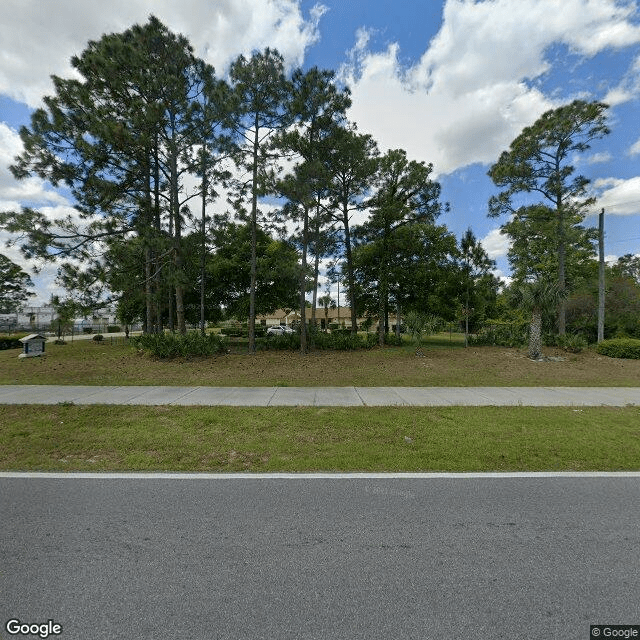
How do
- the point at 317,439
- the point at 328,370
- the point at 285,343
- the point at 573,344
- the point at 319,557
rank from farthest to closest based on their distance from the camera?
1. the point at 285,343
2. the point at 573,344
3. the point at 328,370
4. the point at 317,439
5. the point at 319,557

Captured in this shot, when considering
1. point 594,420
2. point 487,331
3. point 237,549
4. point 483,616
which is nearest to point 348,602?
point 483,616

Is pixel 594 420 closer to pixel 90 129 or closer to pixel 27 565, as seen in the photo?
pixel 27 565

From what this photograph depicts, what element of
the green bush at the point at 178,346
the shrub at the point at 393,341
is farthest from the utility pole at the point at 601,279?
the green bush at the point at 178,346

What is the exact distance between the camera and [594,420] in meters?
5.91

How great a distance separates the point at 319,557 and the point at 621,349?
63.0 ft

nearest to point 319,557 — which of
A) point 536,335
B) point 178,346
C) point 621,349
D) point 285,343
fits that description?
point 178,346

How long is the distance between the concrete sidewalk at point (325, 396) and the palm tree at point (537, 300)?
601cm

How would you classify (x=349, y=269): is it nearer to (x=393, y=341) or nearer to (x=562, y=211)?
(x=393, y=341)

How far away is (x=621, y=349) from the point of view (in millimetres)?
15430

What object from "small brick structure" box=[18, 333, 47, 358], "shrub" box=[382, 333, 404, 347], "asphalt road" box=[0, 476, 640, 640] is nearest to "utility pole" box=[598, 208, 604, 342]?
"shrub" box=[382, 333, 404, 347]

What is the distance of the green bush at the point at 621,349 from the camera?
15174 millimetres

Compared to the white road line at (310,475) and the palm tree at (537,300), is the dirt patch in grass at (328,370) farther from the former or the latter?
the white road line at (310,475)

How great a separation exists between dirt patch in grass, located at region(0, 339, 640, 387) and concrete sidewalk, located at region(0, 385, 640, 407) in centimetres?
71

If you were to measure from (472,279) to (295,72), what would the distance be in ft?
51.6
